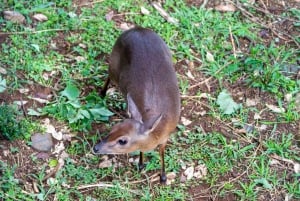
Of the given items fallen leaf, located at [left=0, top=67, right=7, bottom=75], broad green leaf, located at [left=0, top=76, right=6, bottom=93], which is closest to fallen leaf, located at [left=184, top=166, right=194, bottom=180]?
broad green leaf, located at [left=0, top=76, right=6, bottom=93]

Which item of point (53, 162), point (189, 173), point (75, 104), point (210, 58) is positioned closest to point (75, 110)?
point (75, 104)

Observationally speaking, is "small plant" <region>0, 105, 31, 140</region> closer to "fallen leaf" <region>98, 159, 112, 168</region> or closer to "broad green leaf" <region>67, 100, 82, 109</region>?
"broad green leaf" <region>67, 100, 82, 109</region>

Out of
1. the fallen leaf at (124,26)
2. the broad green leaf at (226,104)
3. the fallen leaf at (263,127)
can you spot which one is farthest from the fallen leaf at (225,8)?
the fallen leaf at (263,127)

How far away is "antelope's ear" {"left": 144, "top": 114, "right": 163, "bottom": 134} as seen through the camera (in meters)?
4.26

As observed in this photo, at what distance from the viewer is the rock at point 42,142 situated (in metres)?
4.78

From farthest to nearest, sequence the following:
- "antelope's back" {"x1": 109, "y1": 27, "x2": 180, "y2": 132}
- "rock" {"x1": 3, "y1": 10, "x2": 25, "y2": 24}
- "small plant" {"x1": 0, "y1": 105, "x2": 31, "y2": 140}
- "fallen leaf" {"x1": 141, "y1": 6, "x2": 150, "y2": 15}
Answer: "fallen leaf" {"x1": 141, "y1": 6, "x2": 150, "y2": 15}, "rock" {"x1": 3, "y1": 10, "x2": 25, "y2": 24}, "small plant" {"x1": 0, "y1": 105, "x2": 31, "y2": 140}, "antelope's back" {"x1": 109, "y1": 27, "x2": 180, "y2": 132}

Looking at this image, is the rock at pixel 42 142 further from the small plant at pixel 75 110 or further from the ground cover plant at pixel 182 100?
the small plant at pixel 75 110

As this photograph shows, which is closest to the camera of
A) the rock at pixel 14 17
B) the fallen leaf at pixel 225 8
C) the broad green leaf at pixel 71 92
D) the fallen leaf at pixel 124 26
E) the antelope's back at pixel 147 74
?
the antelope's back at pixel 147 74

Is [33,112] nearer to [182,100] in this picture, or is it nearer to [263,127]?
[182,100]

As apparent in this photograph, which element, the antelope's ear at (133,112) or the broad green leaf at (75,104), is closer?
the antelope's ear at (133,112)

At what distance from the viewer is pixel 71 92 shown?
16.5 feet

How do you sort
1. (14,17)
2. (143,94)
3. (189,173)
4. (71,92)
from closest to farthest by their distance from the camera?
(143,94), (189,173), (71,92), (14,17)

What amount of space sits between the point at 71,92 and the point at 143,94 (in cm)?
73

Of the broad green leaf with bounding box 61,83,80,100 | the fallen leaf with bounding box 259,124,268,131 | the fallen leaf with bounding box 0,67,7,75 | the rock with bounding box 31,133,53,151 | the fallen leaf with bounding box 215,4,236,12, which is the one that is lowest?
the rock with bounding box 31,133,53,151
